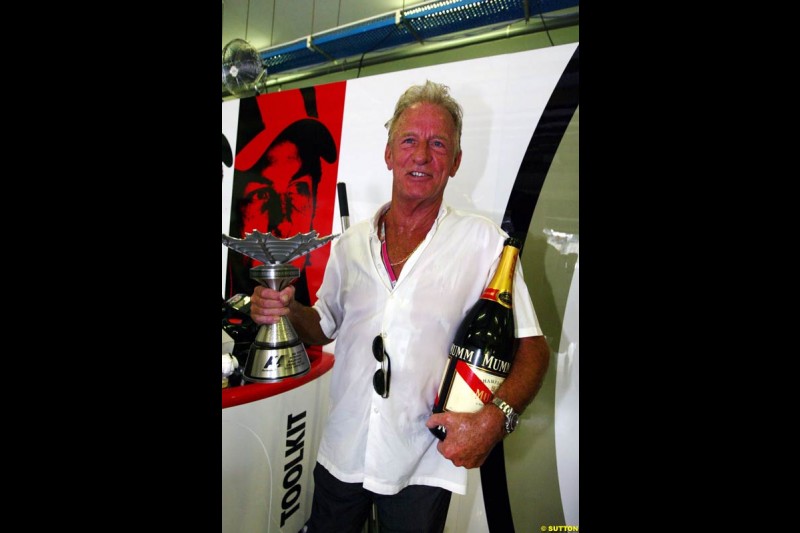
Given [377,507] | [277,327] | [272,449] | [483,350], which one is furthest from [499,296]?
[272,449]

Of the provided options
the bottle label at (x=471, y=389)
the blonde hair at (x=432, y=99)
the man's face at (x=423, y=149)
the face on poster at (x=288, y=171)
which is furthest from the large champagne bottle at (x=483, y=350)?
the face on poster at (x=288, y=171)

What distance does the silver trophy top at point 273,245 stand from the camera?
670mm

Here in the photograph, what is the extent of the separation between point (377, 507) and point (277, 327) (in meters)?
0.56

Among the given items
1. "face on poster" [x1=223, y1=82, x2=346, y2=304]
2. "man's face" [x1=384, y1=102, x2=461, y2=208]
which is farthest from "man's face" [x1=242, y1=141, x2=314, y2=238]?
"man's face" [x1=384, y1=102, x2=461, y2=208]

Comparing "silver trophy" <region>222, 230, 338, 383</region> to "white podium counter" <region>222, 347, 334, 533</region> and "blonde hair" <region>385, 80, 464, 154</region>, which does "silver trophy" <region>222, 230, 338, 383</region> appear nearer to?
"white podium counter" <region>222, 347, 334, 533</region>

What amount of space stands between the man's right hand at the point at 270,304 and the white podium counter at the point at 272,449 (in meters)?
0.29

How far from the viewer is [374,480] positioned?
0.84 metres

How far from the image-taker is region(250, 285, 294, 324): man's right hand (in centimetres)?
75

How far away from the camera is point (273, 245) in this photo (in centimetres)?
69

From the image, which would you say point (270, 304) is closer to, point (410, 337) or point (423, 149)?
point (410, 337)
